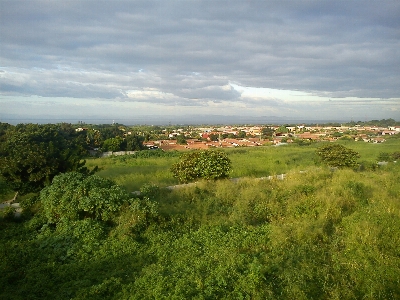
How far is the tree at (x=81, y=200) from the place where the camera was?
7.82 m

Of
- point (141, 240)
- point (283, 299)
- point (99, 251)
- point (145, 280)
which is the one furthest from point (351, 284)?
point (99, 251)

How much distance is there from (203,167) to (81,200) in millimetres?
5564

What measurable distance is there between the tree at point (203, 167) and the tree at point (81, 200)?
4.42 metres

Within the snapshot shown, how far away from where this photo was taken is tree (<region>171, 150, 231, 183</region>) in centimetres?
1237

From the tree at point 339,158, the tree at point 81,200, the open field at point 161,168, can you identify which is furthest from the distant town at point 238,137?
the tree at point 81,200

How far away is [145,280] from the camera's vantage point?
5.21 metres

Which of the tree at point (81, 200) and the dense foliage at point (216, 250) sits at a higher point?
the tree at point (81, 200)

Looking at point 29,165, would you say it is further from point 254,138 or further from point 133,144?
point 254,138

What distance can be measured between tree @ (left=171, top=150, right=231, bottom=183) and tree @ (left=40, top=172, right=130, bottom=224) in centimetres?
442

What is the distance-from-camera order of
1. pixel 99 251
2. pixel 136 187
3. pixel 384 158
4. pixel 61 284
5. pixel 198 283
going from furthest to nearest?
pixel 384 158
pixel 136 187
pixel 99 251
pixel 61 284
pixel 198 283

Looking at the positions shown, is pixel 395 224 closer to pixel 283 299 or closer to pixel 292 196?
pixel 292 196

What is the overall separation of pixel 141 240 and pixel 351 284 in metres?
4.36

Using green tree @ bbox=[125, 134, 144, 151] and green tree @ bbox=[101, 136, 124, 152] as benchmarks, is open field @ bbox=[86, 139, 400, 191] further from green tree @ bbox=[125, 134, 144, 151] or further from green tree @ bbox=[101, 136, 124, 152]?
green tree @ bbox=[125, 134, 144, 151]

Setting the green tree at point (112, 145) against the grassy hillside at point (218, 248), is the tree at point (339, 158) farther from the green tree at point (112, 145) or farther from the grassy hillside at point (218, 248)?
the green tree at point (112, 145)
